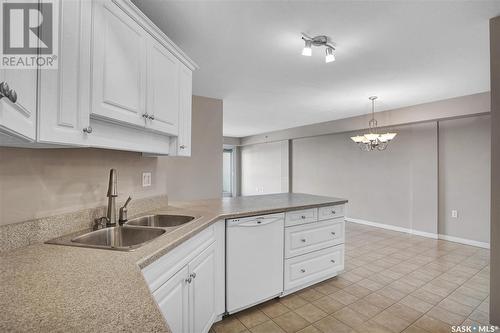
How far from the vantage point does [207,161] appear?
416 centimetres

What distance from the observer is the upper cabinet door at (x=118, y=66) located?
3.98ft

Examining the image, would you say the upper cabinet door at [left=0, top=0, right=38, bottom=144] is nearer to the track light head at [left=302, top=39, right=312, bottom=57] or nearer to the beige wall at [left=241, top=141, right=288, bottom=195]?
the track light head at [left=302, top=39, right=312, bottom=57]

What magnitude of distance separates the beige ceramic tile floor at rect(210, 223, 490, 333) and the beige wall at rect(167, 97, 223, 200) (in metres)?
2.26

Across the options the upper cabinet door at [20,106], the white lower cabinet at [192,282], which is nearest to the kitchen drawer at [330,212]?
the white lower cabinet at [192,282]

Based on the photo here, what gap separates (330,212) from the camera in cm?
266

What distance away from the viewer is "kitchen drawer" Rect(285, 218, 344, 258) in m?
2.35

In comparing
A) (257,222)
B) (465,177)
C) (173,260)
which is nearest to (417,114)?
(465,177)

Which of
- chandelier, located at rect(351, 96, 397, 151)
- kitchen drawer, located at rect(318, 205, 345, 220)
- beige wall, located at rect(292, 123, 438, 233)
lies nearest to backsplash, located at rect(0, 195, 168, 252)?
kitchen drawer, located at rect(318, 205, 345, 220)

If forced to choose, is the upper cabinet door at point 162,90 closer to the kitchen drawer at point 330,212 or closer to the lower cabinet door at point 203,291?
the lower cabinet door at point 203,291

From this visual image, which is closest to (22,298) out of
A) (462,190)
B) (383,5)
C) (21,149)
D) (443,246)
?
(21,149)

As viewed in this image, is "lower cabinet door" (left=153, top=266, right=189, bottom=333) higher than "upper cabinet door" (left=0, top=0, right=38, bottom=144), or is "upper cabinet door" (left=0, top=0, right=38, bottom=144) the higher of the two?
"upper cabinet door" (left=0, top=0, right=38, bottom=144)

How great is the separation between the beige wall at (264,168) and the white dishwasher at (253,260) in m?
5.75

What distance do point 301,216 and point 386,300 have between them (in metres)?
1.14

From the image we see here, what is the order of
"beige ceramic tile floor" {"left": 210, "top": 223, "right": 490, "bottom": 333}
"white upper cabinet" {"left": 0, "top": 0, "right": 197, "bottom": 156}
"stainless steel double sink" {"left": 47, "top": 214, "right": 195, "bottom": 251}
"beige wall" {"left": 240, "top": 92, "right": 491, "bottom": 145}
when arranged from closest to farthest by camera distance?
"white upper cabinet" {"left": 0, "top": 0, "right": 197, "bottom": 156} < "stainless steel double sink" {"left": 47, "top": 214, "right": 195, "bottom": 251} < "beige ceramic tile floor" {"left": 210, "top": 223, "right": 490, "bottom": 333} < "beige wall" {"left": 240, "top": 92, "right": 491, "bottom": 145}
